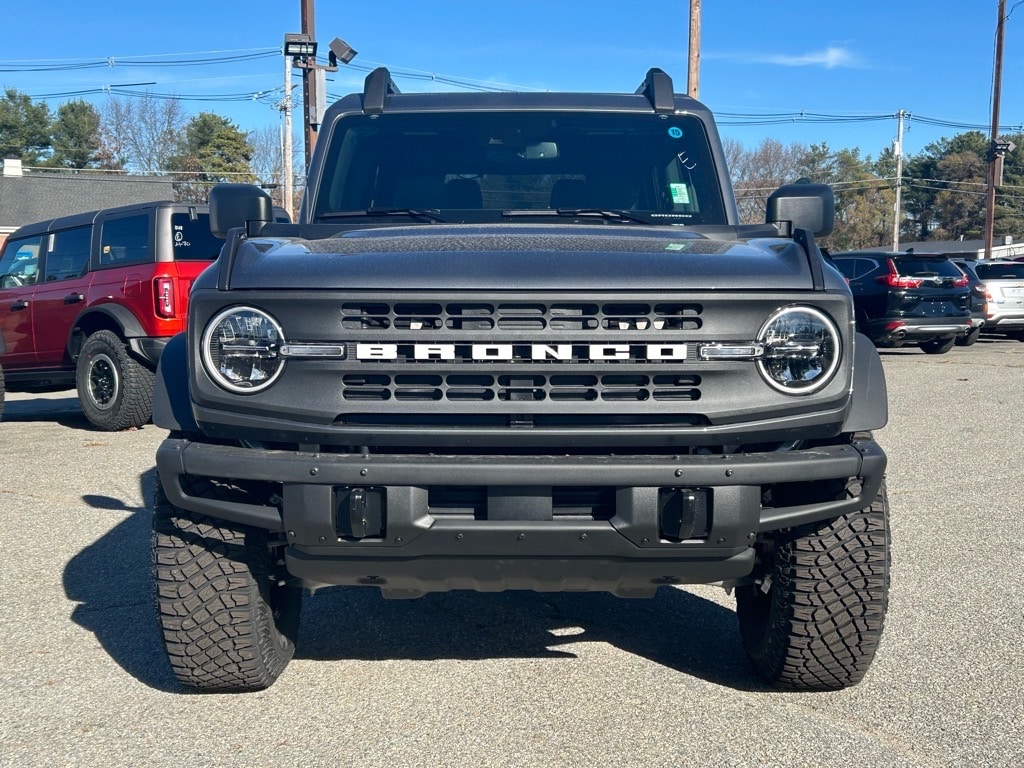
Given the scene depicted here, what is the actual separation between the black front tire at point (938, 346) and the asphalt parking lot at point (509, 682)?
514 inches

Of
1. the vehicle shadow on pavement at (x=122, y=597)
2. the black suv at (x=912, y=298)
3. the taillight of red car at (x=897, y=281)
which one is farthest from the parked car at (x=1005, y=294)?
the vehicle shadow on pavement at (x=122, y=597)

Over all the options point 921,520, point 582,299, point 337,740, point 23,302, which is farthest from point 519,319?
point 23,302

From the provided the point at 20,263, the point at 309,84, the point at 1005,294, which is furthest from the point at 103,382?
the point at 1005,294

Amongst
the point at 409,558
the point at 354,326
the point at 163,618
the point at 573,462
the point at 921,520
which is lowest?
the point at 921,520

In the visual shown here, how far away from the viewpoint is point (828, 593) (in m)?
3.35

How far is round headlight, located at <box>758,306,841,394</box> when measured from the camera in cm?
306

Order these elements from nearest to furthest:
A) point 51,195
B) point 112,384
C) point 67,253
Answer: point 112,384
point 67,253
point 51,195

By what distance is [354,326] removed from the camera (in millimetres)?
3035

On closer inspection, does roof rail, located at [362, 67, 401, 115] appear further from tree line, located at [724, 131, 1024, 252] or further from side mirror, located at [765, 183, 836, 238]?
tree line, located at [724, 131, 1024, 252]

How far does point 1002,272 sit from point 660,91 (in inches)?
704

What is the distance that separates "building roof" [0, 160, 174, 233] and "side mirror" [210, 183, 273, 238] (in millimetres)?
41428

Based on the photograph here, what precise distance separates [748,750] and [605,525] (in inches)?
34.0

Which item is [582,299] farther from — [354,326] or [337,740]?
[337,740]

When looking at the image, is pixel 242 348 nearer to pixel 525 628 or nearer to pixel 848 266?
pixel 525 628
